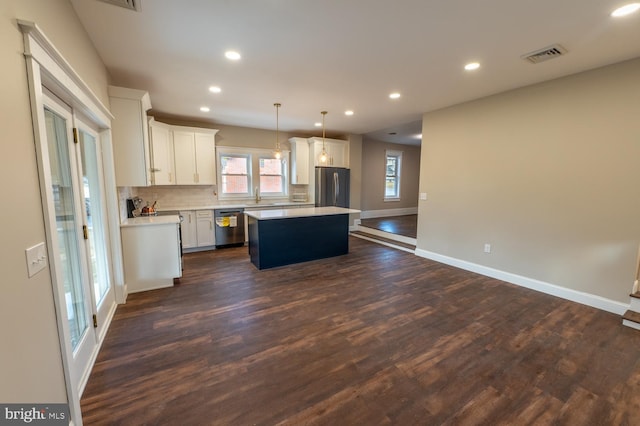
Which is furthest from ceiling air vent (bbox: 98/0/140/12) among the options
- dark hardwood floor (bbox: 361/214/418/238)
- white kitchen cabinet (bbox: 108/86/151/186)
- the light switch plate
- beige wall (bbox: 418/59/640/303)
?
dark hardwood floor (bbox: 361/214/418/238)

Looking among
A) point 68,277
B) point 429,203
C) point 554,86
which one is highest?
point 554,86

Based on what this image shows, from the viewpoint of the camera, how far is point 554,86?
322 cm

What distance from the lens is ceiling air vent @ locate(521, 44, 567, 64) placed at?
248cm

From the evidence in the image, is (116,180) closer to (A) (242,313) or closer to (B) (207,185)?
(A) (242,313)

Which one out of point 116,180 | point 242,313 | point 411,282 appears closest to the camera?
point 242,313

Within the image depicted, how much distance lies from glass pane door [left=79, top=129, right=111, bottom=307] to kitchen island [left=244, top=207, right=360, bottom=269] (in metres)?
1.89

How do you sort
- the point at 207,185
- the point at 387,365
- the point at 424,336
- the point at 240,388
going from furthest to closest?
the point at 207,185, the point at 424,336, the point at 387,365, the point at 240,388

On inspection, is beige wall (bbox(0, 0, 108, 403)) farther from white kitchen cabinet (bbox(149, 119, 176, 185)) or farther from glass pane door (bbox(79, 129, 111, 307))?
white kitchen cabinet (bbox(149, 119, 176, 185))

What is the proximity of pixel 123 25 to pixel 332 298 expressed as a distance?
3.37 meters

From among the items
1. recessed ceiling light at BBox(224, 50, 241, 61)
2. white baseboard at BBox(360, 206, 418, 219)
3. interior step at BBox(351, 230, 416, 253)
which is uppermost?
recessed ceiling light at BBox(224, 50, 241, 61)

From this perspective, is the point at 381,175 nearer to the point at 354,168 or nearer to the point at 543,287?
the point at 354,168

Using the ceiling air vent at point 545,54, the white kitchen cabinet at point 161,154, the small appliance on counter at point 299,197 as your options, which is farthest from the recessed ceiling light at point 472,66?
the white kitchen cabinet at point 161,154

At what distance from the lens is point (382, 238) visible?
20.6 feet

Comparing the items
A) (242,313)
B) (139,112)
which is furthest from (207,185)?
(242,313)
